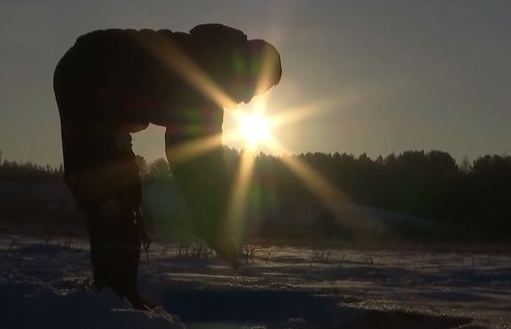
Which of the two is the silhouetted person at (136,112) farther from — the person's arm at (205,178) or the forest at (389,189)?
the forest at (389,189)

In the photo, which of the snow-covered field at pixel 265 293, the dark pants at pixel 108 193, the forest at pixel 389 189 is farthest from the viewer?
the forest at pixel 389 189

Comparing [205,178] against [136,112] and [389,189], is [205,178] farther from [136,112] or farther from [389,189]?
[389,189]

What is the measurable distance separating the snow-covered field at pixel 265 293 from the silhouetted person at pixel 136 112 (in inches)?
10.4

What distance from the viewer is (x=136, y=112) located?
11.8ft

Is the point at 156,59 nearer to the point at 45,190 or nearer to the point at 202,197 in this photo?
the point at 202,197

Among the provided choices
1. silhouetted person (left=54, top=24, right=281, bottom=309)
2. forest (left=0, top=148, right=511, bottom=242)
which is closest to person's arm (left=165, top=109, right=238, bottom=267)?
silhouetted person (left=54, top=24, right=281, bottom=309)

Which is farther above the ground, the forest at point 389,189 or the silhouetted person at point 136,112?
the forest at point 389,189

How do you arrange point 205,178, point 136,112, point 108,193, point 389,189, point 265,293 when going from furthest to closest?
1. point 389,189
2. point 265,293
3. point 108,193
4. point 136,112
5. point 205,178

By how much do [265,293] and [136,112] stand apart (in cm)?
213

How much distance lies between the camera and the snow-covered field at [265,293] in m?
3.55

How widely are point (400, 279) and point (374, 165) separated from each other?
65.9 ft

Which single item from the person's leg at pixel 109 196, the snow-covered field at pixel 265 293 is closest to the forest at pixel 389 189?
the snow-covered field at pixel 265 293

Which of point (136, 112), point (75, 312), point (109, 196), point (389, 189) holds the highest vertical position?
point (389, 189)

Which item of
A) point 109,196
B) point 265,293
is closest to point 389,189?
point 265,293
